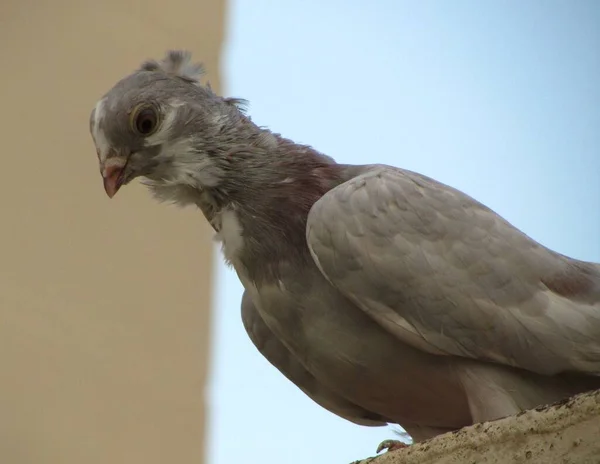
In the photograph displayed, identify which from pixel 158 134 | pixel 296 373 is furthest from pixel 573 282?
pixel 158 134

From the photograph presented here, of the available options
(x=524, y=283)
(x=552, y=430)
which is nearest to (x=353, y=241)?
(x=524, y=283)

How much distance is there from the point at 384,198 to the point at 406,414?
623 millimetres

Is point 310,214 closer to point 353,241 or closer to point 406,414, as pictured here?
point 353,241

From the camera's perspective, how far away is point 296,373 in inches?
139

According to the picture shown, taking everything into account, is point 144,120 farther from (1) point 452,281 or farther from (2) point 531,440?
(2) point 531,440

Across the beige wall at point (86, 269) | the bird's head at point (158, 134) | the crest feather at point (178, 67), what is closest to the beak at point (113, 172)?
the bird's head at point (158, 134)

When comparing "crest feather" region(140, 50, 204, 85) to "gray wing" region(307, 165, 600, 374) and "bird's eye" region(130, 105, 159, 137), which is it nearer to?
"bird's eye" region(130, 105, 159, 137)

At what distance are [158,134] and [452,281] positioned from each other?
0.94 metres

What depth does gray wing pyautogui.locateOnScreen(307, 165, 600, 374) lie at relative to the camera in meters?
3.04

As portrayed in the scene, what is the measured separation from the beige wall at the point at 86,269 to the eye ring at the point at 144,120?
3.08 meters

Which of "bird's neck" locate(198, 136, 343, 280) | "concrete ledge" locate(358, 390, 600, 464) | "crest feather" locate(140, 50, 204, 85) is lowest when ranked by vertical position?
"concrete ledge" locate(358, 390, 600, 464)

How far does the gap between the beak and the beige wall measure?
3.05 metres

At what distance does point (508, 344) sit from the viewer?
9.92 ft

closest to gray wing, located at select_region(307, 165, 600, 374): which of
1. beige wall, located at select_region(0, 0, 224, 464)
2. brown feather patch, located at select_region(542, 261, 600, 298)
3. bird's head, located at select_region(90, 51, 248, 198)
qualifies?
brown feather patch, located at select_region(542, 261, 600, 298)
